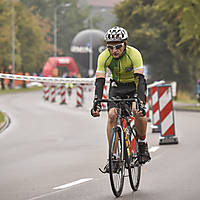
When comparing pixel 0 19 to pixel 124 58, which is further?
pixel 0 19

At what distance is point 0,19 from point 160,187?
202ft

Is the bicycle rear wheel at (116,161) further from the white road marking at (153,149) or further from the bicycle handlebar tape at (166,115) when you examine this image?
the bicycle handlebar tape at (166,115)

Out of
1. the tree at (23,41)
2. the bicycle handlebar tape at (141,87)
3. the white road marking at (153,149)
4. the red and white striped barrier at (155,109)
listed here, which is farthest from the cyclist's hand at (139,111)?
the tree at (23,41)

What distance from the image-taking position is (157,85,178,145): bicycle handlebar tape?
1449 cm

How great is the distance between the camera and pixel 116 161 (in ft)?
25.6

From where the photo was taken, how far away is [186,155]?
1230 centimetres

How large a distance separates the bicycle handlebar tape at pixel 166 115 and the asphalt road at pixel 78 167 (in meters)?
0.26

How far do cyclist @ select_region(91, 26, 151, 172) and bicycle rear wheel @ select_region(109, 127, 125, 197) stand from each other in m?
0.17

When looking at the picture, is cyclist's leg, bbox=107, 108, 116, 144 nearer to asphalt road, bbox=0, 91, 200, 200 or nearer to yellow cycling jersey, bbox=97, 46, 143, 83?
yellow cycling jersey, bbox=97, 46, 143, 83

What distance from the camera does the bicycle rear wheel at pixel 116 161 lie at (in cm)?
771

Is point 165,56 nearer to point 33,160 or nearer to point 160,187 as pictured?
point 33,160

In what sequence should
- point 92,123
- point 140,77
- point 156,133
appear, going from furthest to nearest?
point 92,123 → point 156,133 → point 140,77

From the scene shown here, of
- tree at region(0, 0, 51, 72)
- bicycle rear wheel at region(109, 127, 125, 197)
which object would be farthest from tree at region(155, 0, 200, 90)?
tree at region(0, 0, 51, 72)

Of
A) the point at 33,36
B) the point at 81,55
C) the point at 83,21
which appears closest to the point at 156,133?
the point at 33,36
